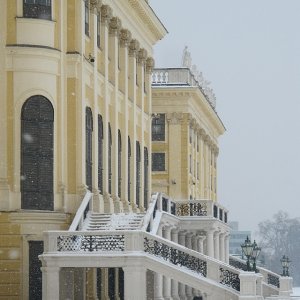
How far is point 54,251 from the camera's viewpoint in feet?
149

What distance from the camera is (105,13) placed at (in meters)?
56.5

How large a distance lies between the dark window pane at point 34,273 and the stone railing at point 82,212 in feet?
4.61

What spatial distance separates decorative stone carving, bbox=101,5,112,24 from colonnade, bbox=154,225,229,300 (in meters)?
8.76

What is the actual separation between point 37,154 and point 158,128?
142ft

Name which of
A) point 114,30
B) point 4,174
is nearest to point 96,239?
point 4,174

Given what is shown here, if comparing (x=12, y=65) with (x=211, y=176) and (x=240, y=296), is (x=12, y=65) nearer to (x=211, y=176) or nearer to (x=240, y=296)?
(x=240, y=296)

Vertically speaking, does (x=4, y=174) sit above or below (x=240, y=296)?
above

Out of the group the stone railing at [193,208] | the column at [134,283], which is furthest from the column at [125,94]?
the column at [134,283]

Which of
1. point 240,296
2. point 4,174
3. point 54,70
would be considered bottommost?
point 240,296

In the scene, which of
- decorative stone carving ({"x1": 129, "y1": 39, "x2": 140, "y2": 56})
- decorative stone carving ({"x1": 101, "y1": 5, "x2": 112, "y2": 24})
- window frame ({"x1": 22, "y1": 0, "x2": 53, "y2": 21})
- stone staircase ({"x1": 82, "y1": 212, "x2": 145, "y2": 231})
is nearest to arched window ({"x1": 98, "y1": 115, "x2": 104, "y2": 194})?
stone staircase ({"x1": 82, "y1": 212, "x2": 145, "y2": 231})

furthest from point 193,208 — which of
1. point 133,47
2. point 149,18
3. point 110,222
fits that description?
point 110,222

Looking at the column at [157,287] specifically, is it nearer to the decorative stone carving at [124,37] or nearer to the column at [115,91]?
the column at [115,91]

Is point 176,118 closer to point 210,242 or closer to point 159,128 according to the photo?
point 159,128

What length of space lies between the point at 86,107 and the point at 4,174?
17.9 feet
